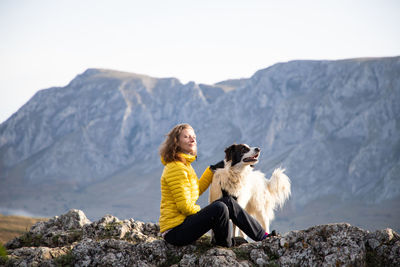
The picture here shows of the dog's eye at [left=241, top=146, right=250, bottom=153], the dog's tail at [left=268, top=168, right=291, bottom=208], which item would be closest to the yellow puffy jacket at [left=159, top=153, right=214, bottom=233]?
the dog's eye at [left=241, top=146, right=250, bottom=153]

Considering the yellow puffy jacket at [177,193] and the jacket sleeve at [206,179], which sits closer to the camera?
the yellow puffy jacket at [177,193]

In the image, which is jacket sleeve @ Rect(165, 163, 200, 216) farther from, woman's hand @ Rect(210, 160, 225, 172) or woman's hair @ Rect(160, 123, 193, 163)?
woman's hand @ Rect(210, 160, 225, 172)

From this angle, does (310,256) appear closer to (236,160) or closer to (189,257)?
(189,257)

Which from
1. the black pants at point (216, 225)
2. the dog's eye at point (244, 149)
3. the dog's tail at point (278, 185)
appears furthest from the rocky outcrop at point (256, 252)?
the dog's tail at point (278, 185)

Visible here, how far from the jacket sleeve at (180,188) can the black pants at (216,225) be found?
21 centimetres

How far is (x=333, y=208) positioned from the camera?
640 ft

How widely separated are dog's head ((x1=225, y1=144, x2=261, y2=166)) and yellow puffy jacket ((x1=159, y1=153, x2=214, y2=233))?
1.59 m

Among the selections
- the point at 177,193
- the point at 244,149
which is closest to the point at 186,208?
the point at 177,193

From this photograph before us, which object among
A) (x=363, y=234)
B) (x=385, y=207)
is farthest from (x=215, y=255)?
(x=385, y=207)

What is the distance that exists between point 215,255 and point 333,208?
658ft

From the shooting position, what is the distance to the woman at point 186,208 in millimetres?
7875

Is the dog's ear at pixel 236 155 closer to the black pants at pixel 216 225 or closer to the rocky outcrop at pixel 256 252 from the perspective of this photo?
the black pants at pixel 216 225

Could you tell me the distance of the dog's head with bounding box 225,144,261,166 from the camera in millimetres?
9516

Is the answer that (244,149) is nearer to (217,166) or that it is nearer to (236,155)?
(236,155)
